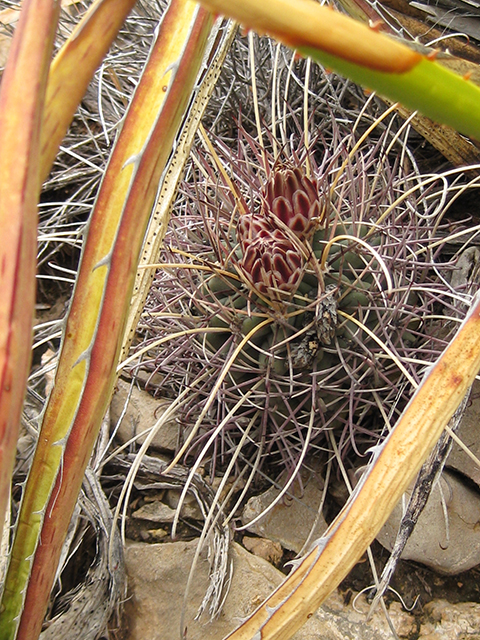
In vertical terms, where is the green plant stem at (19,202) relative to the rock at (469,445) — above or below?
above

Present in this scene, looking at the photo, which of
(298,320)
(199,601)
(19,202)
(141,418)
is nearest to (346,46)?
(19,202)

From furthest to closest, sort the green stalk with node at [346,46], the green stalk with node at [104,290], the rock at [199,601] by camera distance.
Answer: the rock at [199,601]
the green stalk with node at [104,290]
the green stalk with node at [346,46]

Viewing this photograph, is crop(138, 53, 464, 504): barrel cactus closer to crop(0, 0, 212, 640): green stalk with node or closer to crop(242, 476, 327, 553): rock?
crop(242, 476, 327, 553): rock

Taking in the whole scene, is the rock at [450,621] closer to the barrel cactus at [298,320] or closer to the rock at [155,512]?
the barrel cactus at [298,320]

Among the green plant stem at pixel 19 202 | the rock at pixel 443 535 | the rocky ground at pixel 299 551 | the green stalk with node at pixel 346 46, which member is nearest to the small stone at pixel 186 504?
the rocky ground at pixel 299 551

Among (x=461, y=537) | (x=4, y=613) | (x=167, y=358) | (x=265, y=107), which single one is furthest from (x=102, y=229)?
(x=265, y=107)

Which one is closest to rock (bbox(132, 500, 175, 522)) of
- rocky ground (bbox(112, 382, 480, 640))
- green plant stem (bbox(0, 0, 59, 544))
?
rocky ground (bbox(112, 382, 480, 640))

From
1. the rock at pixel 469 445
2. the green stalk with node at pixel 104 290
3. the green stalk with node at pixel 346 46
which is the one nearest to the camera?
the green stalk with node at pixel 346 46
